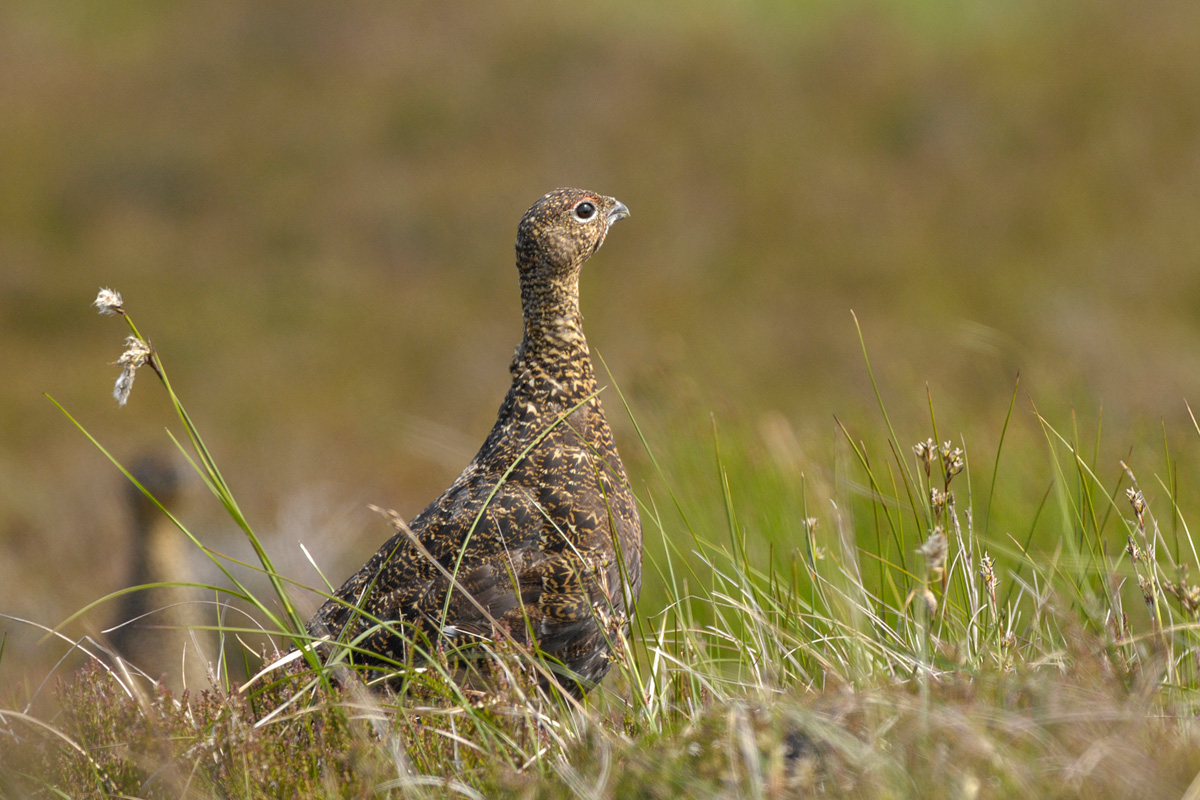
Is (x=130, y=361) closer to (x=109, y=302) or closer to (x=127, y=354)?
(x=127, y=354)

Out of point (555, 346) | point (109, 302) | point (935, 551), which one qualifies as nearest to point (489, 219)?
point (555, 346)

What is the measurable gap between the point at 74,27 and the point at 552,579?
29.5 meters

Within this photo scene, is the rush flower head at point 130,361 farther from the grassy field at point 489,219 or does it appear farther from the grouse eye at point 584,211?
the grassy field at point 489,219

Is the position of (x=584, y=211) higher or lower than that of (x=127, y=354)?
higher

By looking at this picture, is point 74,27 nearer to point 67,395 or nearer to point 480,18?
point 480,18

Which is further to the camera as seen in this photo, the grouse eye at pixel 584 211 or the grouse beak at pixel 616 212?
the grouse beak at pixel 616 212

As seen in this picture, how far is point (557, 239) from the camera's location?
323 centimetres

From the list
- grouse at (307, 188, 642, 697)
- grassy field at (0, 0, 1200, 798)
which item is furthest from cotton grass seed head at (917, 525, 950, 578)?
grassy field at (0, 0, 1200, 798)

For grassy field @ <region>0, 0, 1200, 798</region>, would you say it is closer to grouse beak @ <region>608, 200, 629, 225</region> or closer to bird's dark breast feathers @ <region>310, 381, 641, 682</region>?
grouse beak @ <region>608, 200, 629, 225</region>

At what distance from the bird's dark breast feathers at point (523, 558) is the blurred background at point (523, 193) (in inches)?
475

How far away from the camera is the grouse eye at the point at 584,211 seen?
329 cm

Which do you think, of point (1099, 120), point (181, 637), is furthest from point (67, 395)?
point (1099, 120)

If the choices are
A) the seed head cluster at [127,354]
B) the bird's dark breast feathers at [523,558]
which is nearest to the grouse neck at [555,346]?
the bird's dark breast feathers at [523,558]

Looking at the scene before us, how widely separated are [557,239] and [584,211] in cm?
16
